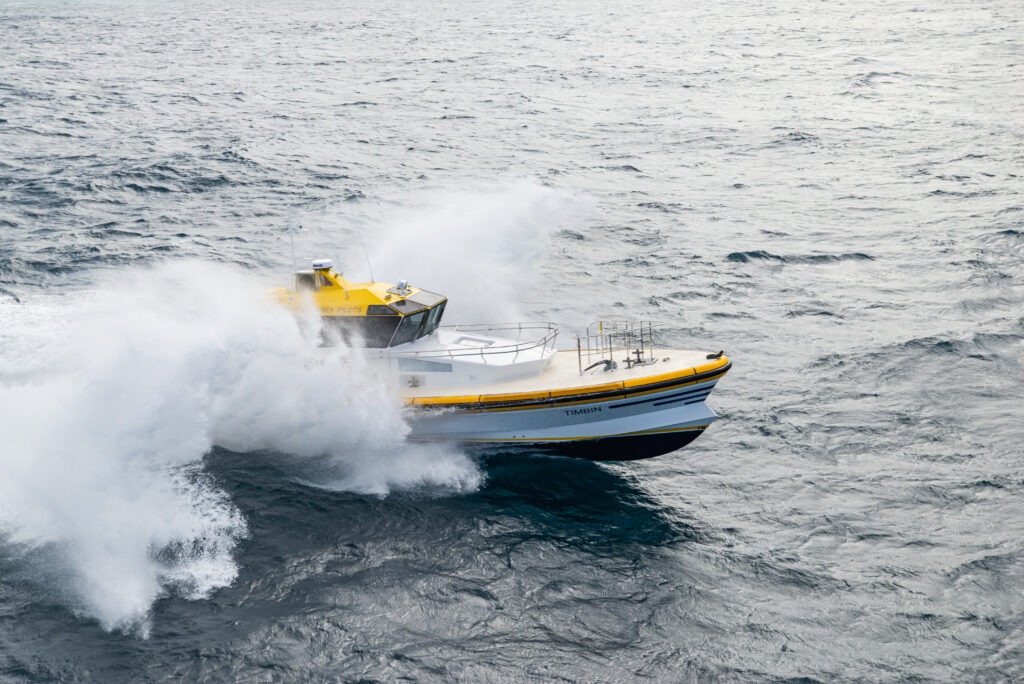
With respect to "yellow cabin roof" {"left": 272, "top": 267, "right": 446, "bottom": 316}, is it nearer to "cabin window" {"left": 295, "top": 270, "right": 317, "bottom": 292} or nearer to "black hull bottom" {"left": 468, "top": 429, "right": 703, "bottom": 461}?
"cabin window" {"left": 295, "top": 270, "right": 317, "bottom": 292}

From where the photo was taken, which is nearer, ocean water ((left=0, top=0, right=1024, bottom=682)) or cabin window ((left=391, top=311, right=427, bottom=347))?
ocean water ((left=0, top=0, right=1024, bottom=682))

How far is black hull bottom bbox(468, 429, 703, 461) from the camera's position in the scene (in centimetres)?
2223

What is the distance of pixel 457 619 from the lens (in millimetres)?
18109

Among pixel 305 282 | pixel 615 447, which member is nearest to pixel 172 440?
pixel 305 282

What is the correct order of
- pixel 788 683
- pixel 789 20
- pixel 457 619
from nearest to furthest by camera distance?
pixel 788 683 → pixel 457 619 → pixel 789 20

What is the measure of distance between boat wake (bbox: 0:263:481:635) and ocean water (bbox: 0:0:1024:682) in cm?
7

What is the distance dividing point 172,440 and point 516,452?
762 cm

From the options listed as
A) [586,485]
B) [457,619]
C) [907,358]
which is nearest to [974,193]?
[907,358]

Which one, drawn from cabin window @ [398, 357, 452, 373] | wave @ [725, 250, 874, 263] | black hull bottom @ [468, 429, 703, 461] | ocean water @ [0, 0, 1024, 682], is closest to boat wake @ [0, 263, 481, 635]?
ocean water @ [0, 0, 1024, 682]

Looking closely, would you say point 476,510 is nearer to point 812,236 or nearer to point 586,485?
point 586,485

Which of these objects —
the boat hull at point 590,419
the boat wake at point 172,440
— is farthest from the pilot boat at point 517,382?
the boat wake at point 172,440

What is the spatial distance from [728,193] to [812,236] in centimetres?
577

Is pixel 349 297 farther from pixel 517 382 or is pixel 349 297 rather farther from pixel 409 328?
pixel 517 382

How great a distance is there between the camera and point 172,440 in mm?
21688
